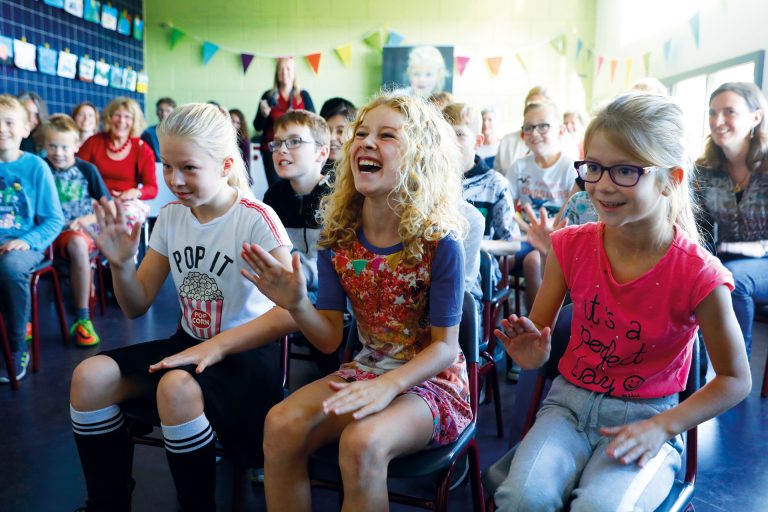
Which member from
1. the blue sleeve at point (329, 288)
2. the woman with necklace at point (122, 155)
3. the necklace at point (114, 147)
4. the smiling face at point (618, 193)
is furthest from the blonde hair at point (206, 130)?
the necklace at point (114, 147)

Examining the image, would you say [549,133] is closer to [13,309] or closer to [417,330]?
[417,330]

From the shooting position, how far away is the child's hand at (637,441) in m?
1.03

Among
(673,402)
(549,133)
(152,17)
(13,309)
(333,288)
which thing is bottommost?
(13,309)

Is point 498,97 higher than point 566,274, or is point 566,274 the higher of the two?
point 498,97

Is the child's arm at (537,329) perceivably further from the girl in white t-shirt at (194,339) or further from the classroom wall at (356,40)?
the classroom wall at (356,40)

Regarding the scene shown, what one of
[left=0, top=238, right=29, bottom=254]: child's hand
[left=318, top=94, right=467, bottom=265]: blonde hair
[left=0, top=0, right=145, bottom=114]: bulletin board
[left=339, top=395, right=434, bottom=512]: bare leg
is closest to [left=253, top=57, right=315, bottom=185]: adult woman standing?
[left=0, top=0, right=145, bottom=114]: bulletin board

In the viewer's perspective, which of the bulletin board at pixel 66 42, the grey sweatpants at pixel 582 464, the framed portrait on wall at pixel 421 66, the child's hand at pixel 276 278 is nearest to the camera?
the grey sweatpants at pixel 582 464

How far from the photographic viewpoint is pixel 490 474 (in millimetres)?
1125

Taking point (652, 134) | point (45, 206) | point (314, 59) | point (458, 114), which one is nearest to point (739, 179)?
point (458, 114)

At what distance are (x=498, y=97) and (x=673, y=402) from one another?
650 centimetres

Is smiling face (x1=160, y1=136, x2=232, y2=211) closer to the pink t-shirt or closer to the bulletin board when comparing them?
the pink t-shirt

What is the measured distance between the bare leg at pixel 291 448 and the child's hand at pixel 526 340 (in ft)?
1.14

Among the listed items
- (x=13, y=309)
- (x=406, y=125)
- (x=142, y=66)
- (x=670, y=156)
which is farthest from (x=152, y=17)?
(x=670, y=156)

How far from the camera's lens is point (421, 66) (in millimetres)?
7195
